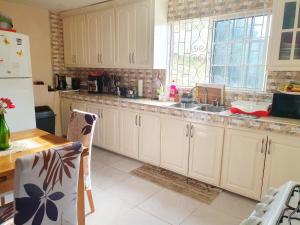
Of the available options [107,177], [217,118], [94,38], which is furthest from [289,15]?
[94,38]

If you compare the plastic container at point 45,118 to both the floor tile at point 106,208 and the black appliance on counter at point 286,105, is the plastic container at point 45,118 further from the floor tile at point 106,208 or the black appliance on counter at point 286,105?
the black appliance on counter at point 286,105

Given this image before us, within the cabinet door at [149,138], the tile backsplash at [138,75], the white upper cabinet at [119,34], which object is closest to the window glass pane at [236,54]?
the tile backsplash at [138,75]

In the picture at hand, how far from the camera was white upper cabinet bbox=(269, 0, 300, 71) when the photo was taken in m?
2.00

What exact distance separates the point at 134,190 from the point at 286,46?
2.15 meters

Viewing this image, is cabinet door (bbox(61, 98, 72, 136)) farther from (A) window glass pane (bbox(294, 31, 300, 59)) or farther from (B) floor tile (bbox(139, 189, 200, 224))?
(A) window glass pane (bbox(294, 31, 300, 59))

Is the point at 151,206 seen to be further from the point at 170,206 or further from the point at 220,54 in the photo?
the point at 220,54

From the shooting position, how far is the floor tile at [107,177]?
8.44 feet

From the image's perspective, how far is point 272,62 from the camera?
7.01ft

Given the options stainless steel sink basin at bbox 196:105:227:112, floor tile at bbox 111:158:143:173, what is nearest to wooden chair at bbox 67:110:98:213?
floor tile at bbox 111:158:143:173

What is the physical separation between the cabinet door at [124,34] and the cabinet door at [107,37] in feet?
0.35

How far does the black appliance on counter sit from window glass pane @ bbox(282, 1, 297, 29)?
0.65 meters

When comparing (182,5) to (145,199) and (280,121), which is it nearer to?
(280,121)

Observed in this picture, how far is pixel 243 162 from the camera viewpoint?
7.36 ft

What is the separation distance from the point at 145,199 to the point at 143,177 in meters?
0.46
